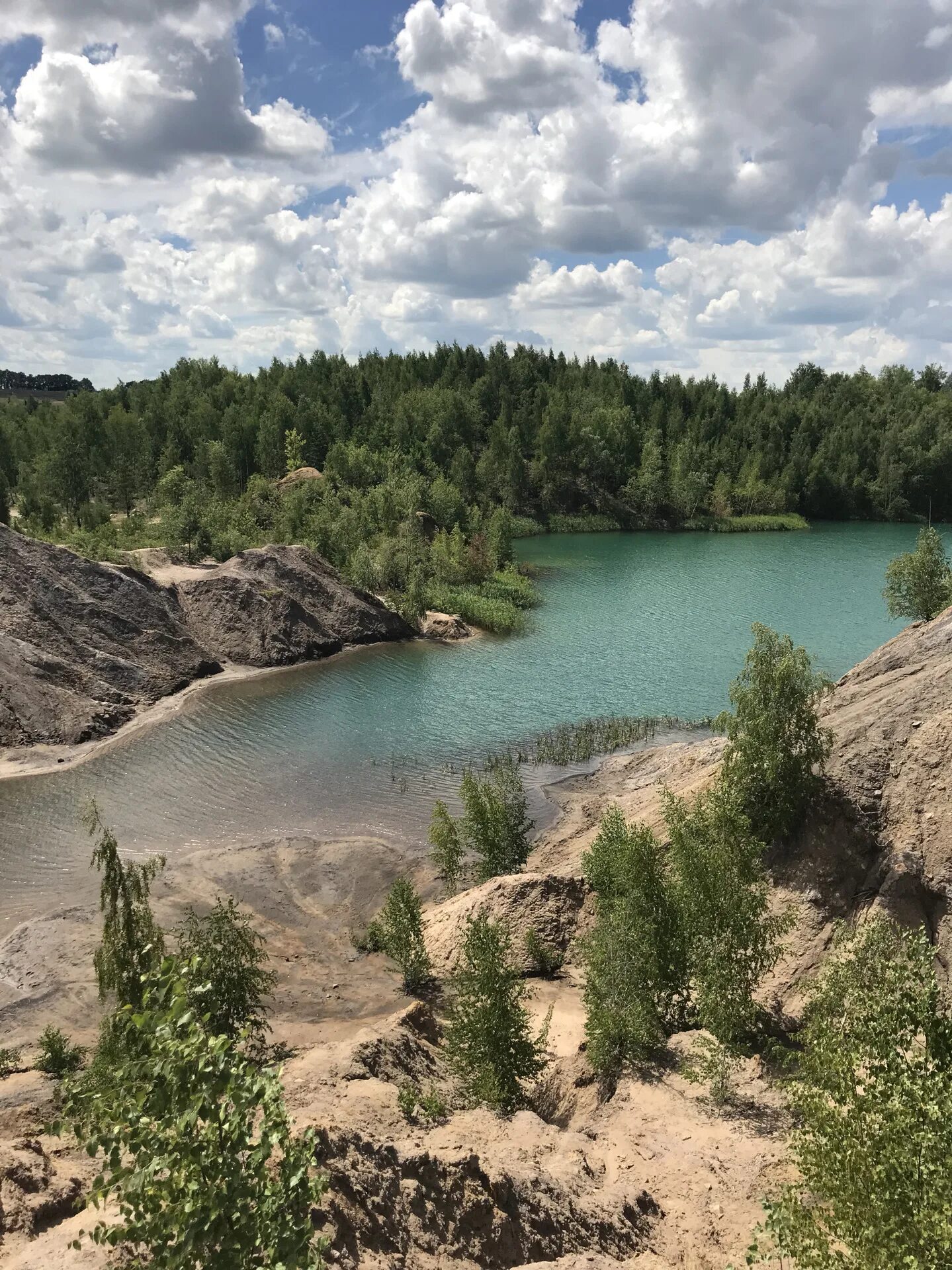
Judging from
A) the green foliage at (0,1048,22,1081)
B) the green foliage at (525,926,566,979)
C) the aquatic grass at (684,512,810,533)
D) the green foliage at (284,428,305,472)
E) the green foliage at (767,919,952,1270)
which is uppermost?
the green foliage at (284,428,305,472)

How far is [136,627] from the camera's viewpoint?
5253 cm

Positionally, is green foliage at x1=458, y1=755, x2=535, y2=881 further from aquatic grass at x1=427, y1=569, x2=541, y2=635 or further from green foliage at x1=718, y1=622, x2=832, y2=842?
aquatic grass at x1=427, y1=569, x2=541, y2=635

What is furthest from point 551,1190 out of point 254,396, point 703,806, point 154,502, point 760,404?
point 760,404

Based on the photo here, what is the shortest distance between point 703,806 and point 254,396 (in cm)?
10887

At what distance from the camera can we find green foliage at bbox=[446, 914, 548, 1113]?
1716 cm

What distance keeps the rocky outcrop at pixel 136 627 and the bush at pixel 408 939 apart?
84.7 ft

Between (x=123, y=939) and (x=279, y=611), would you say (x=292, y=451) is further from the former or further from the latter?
(x=123, y=939)

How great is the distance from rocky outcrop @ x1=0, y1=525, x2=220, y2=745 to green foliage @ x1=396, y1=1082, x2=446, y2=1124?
32.4 metres

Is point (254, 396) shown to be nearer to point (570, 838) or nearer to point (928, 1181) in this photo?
point (570, 838)

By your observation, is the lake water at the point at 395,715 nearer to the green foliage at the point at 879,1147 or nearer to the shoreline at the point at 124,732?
the shoreline at the point at 124,732

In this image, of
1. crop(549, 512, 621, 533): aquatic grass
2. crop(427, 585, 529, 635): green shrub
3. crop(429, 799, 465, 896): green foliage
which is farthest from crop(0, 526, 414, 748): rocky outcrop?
crop(549, 512, 621, 533): aquatic grass

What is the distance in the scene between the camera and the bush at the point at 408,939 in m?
23.4

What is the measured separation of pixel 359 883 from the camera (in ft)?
98.5

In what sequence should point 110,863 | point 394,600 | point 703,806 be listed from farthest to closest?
point 394,600
point 703,806
point 110,863
